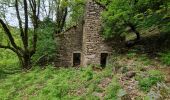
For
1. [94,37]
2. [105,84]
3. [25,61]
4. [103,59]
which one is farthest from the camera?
[25,61]

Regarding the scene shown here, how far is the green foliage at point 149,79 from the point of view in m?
10.5

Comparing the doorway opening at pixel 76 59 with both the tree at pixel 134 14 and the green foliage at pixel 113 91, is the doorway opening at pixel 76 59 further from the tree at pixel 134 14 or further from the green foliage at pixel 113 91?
the green foliage at pixel 113 91

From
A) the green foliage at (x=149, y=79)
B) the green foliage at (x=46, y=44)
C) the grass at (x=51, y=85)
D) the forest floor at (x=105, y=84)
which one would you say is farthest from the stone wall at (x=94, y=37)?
the green foliage at (x=149, y=79)

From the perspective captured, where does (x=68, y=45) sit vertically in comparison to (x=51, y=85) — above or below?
above

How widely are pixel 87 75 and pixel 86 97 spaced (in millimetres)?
2740

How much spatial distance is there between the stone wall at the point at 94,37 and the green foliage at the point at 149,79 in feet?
23.0

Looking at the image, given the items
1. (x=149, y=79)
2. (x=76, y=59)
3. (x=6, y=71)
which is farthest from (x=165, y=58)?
(x=6, y=71)

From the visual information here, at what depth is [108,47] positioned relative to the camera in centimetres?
1836

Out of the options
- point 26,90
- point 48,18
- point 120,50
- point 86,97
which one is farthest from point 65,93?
point 48,18

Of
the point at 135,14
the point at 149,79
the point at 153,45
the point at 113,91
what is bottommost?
the point at 113,91

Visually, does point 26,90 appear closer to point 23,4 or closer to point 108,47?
point 108,47

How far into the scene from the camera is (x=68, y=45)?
2139 cm

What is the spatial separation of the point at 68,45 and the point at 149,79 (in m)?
11.2

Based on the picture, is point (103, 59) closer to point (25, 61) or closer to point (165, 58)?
point (25, 61)
